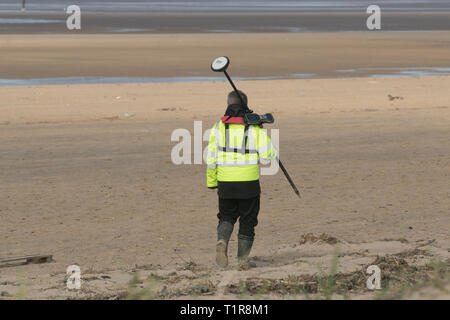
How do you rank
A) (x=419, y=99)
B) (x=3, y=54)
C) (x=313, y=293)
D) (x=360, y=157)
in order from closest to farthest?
1. (x=313, y=293)
2. (x=360, y=157)
3. (x=419, y=99)
4. (x=3, y=54)

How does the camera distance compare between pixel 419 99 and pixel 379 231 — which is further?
pixel 419 99

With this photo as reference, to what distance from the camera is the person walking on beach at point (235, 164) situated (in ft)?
26.2

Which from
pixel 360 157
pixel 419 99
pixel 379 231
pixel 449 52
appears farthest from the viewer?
pixel 449 52

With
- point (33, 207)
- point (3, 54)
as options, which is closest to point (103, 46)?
point (3, 54)

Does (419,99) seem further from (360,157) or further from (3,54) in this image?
(3,54)

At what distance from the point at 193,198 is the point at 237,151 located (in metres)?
3.88

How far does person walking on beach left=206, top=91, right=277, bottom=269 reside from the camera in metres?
7.98

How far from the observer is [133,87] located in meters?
25.4

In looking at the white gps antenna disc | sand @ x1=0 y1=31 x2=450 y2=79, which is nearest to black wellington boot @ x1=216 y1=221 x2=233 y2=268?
the white gps antenna disc

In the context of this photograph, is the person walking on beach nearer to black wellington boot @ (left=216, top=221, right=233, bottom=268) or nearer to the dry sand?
black wellington boot @ (left=216, top=221, right=233, bottom=268)

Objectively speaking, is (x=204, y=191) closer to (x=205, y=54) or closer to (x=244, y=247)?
(x=244, y=247)

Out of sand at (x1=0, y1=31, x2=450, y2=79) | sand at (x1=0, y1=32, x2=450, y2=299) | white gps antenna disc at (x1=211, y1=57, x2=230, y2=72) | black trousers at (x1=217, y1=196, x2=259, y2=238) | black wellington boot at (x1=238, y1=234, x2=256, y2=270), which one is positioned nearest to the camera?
white gps antenna disc at (x1=211, y1=57, x2=230, y2=72)
